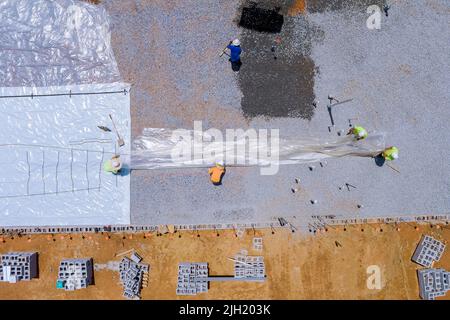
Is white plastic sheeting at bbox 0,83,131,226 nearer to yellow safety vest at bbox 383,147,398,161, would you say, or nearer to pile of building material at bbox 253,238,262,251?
pile of building material at bbox 253,238,262,251

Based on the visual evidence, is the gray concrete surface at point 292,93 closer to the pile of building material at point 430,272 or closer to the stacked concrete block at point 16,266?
the pile of building material at point 430,272

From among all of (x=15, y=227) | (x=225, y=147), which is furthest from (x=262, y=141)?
(x=15, y=227)

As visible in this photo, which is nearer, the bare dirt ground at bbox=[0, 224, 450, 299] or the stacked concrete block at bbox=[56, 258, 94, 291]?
the stacked concrete block at bbox=[56, 258, 94, 291]

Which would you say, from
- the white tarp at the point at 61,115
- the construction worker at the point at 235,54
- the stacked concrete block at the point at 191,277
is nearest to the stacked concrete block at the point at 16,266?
the white tarp at the point at 61,115

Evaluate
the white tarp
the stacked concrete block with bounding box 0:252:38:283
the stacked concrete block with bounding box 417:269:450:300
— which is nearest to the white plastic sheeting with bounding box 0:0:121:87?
the white tarp

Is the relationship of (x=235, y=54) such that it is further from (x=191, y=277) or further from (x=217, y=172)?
(x=191, y=277)

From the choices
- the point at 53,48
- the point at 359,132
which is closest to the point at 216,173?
the point at 359,132
